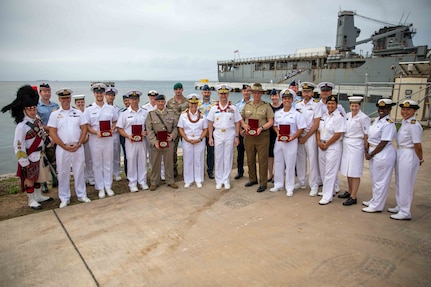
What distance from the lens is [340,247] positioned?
3.46 meters

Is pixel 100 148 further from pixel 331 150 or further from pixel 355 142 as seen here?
pixel 355 142

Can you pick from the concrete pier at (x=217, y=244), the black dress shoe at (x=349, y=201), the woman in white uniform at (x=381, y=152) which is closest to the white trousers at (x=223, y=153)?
the concrete pier at (x=217, y=244)

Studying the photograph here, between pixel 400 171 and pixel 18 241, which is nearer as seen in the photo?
pixel 18 241

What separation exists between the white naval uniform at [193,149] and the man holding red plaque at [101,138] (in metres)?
1.37

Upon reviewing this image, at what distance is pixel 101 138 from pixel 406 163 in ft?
16.6

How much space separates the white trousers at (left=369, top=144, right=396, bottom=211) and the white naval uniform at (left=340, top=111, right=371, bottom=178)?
7.3 inches

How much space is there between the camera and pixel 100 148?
5387mm

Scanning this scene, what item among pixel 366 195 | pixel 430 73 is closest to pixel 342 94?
pixel 430 73

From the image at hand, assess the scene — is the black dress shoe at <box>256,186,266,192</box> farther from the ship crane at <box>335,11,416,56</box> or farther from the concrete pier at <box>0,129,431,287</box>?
the ship crane at <box>335,11,416,56</box>

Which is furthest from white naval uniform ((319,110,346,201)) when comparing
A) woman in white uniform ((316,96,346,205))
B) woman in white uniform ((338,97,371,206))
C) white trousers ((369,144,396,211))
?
white trousers ((369,144,396,211))

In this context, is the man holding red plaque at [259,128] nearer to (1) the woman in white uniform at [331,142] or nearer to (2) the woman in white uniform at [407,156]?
(1) the woman in white uniform at [331,142]

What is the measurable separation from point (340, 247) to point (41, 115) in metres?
5.71

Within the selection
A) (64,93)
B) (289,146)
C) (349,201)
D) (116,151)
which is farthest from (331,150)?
(64,93)

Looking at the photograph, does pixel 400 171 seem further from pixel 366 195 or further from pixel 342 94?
pixel 342 94
